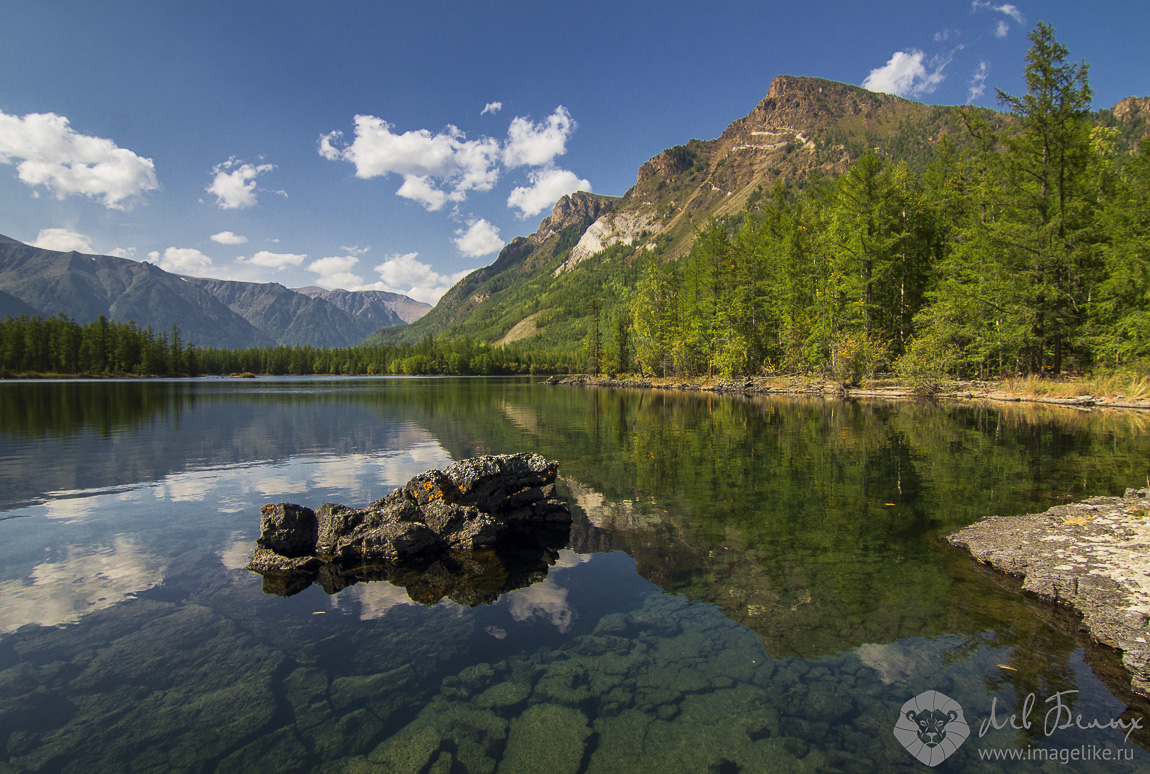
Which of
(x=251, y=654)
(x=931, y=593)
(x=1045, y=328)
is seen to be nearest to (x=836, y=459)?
(x=931, y=593)

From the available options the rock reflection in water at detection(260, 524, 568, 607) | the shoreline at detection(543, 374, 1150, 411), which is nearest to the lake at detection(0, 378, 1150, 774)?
the rock reflection in water at detection(260, 524, 568, 607)

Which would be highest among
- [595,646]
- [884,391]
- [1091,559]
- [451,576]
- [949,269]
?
[949,269]

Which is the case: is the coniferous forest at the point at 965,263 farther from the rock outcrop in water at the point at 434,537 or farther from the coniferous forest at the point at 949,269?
the rock outcrop in water at the point at 434,537

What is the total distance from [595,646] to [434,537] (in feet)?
16.2

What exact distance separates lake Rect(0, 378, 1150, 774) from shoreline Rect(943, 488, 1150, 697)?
327 millimetres

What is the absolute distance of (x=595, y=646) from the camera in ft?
21.0

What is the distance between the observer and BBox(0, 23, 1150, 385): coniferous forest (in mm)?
33219

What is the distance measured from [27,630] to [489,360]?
18573 centimetres

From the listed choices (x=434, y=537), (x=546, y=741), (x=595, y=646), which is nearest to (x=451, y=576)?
(x=434, y=537)

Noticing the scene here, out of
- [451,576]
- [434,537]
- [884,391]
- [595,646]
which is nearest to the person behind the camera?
[595,646]

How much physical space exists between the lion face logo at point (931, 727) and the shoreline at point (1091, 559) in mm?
1984

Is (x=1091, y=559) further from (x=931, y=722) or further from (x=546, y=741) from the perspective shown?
(x=546, y=741)

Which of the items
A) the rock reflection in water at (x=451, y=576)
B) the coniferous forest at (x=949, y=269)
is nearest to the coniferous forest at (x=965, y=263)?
the coniferous forest at (x=949, y=269)

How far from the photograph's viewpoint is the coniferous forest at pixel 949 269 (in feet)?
109
